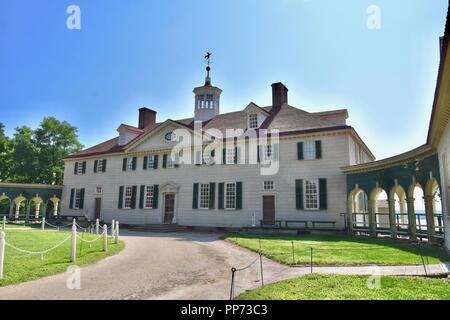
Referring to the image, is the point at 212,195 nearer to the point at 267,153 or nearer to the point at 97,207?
the point at 267,153

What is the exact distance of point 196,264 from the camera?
1076 centimetres

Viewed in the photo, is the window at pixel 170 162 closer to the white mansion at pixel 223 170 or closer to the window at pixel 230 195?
the white mansion at pixel 223 170

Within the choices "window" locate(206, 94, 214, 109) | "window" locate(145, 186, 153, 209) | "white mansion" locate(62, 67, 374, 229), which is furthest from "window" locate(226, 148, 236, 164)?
"window" locate(206, 94, 214, 109)

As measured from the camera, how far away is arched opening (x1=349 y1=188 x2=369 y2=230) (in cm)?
2041

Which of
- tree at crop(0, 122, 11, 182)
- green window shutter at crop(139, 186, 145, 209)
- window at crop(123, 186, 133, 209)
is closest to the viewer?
green window shutter at crop(139, 186, 145, 209)

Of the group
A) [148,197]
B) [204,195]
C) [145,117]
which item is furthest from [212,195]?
[145,117]

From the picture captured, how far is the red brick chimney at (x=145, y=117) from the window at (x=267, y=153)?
1666 cm

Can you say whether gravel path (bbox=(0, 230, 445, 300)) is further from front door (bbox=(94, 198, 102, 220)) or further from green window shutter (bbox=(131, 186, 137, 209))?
front door (bbox=(94, 198, 102, 220))

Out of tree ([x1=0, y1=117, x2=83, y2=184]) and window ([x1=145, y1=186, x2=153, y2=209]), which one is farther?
tree ([x1=0, y1=117, x2=83, y2=184])

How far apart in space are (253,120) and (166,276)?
18.8 metres

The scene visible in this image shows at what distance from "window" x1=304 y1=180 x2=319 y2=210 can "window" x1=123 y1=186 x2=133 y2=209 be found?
1541 cm

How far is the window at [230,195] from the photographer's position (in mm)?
24414

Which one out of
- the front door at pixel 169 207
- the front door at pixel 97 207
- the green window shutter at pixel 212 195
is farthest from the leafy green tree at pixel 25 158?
the green window shutter at pixel 212 195
